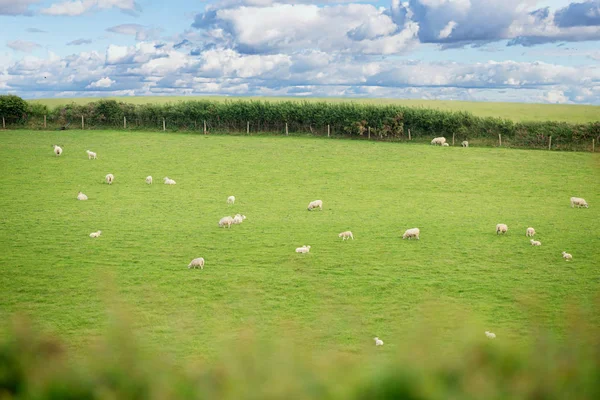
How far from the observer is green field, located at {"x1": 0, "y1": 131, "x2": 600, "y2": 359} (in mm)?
17062

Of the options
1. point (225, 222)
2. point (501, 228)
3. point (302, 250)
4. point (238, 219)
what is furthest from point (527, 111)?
point (302, 250)

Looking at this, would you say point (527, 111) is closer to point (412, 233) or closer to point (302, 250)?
point (412, 233)

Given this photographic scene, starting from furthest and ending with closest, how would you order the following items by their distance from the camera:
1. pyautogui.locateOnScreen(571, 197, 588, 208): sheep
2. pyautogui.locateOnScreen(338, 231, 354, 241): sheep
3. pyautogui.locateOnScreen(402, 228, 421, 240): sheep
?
pyautogui.locateOnScreen(571, 197, 588, 208): sheep
pyautogui.locateOnScreen(402, 228, 421, 240): sheep
pyautogui.locateOnScreen(338, 231, 354, 241): sheep

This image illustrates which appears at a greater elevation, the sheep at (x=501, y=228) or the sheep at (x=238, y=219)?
the sheep at (x=238, y=219)

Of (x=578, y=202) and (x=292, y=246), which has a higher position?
(x=578, y=202)

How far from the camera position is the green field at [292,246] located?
1706 centimetres

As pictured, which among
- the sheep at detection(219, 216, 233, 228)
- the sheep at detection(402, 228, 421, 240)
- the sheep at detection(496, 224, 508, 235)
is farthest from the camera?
the sheep at detection(219, 216, 233, 228)

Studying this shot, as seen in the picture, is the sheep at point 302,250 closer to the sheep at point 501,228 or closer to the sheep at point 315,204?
the sheep at point 315,204

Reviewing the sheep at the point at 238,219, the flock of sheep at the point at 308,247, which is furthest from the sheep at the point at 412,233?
the sheep at the point at 238,219

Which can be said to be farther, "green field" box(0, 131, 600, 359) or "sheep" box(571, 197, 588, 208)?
"sheep" box(571, 197, 588, 208)

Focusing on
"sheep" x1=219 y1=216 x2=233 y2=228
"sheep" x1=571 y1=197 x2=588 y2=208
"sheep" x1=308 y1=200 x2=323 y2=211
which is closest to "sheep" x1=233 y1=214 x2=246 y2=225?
"sheep" x1=219 y1=216 x2=233 y2=228

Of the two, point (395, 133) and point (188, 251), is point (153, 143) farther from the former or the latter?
point (188, 251)

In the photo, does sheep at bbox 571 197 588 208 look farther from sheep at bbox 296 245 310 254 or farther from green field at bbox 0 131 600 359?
sheep at bbox 296 245 310 254

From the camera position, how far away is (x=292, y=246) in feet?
84.2
